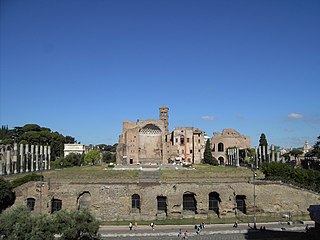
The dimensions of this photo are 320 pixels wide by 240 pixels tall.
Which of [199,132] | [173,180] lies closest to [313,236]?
[173,180]

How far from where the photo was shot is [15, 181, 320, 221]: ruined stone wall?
Result: 111 ft

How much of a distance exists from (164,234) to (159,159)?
137 ft

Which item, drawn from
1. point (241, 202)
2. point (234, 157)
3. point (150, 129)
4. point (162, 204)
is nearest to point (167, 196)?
point (162, 204)

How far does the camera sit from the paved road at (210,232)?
89.2ft

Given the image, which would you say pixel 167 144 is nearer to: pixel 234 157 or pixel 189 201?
pixel 234 157

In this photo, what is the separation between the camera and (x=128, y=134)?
68125mm

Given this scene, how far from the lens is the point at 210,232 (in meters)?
28.6

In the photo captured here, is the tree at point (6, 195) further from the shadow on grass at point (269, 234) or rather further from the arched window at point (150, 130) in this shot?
the arched window at point (150, 130)

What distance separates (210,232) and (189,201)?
23.9 feet

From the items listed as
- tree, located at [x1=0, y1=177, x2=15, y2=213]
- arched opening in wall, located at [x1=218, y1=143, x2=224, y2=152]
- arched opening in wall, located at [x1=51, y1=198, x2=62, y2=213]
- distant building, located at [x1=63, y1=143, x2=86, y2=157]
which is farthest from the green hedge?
distant building, located at [x1=63, y1=143, x2=86, y2=157]

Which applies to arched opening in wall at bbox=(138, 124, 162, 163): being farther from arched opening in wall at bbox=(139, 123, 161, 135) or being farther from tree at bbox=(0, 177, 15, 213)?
tree at bbox=(0, 177, 15, 213)

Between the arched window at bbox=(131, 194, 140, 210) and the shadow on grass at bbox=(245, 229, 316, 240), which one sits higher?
the arched window at bbox=(131, 194, 140, 210)

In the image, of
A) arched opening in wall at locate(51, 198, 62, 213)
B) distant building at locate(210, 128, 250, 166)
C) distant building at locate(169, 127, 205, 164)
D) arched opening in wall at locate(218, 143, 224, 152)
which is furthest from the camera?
arched opening in wall at locate(218, 143, 224, 152)

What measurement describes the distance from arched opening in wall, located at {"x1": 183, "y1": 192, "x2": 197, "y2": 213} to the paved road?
4.57 meters
